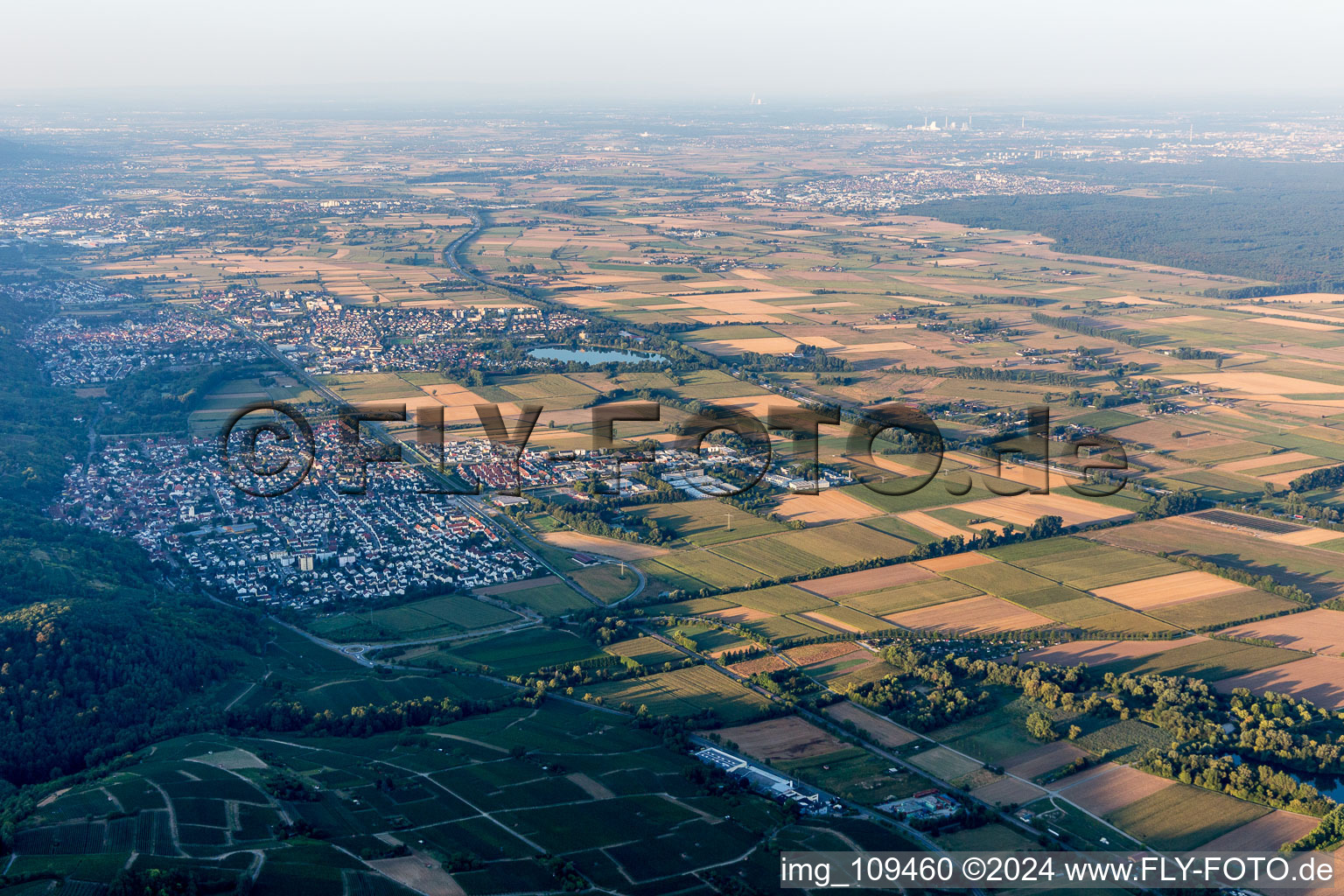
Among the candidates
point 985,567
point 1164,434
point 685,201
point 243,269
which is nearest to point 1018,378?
point 1164,434

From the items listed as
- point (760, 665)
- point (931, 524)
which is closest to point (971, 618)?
point (760, 665)

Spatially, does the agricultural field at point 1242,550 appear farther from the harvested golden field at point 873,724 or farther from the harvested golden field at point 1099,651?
the harvested golden field at point 873,724

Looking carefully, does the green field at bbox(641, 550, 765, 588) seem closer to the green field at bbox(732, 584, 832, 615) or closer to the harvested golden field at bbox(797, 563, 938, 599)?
the green field at bbox(732, 584, 832, 615)

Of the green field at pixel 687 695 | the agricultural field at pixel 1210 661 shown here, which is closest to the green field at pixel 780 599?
the green field at pixel 687 695

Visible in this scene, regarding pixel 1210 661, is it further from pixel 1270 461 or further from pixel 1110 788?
pixel 1270 461

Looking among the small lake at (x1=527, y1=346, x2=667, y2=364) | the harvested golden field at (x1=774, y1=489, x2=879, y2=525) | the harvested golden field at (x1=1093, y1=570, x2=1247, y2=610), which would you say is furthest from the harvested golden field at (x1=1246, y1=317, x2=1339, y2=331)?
the harvested golden field at (x1=774, y1=489, x2=879, y2=525)
